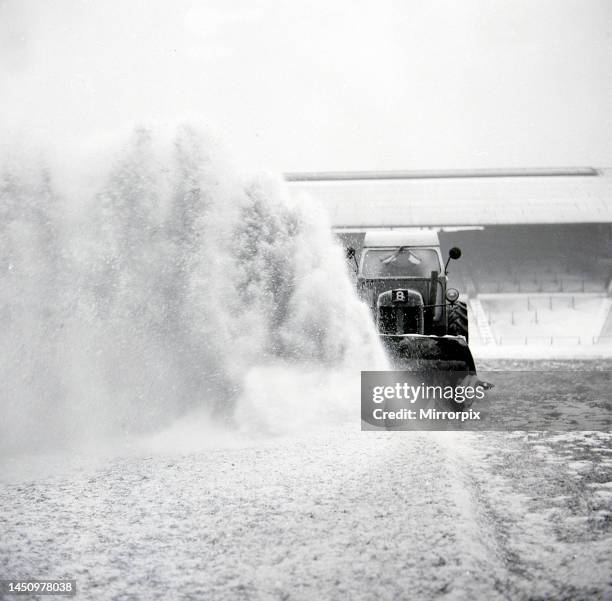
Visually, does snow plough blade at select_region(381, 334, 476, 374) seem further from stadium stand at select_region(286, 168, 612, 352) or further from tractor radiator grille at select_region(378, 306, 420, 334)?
stadium stand at select_region(286, 168, 612, 352)

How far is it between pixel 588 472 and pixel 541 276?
938 inches

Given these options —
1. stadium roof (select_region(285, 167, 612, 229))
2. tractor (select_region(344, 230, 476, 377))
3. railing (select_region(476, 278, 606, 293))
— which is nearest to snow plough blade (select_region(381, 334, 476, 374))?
tractor (select_region(344, 230, 476, 377))

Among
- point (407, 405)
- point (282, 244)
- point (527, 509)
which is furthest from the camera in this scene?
point (282, 244)

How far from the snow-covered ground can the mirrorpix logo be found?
1.12m

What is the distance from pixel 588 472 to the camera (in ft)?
16.9

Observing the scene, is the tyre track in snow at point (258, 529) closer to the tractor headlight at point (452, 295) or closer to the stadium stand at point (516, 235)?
the tractor headlight at point (452, 295)

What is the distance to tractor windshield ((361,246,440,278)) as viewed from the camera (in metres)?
9.35

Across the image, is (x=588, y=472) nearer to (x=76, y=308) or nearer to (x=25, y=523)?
(x=25, y=523)

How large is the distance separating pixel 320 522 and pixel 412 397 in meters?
3.72

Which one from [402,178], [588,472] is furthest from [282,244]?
[402,178]

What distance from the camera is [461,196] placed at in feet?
104

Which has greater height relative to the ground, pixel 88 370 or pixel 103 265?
pixel 103 265

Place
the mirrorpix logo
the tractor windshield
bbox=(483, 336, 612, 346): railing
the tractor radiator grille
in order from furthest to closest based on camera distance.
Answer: bbox=(483, 336, 612, 346): railing
the tractor windshield
the tractor radiator grille
the mirrorpix logo

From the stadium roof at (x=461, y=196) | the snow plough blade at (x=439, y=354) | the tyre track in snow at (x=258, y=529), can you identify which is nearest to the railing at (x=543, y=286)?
the stadium roof at (x=461, y=196)
